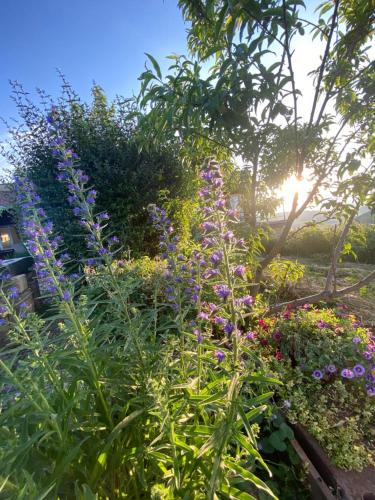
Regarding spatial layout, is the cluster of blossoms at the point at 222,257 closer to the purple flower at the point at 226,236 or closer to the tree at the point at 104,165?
the purple flower at the point at 226,236

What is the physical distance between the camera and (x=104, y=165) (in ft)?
13.5

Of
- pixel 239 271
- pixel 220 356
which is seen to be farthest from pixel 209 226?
pixel 220 356

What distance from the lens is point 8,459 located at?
2.67ft

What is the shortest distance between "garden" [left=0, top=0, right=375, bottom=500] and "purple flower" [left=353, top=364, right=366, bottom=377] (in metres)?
0.01

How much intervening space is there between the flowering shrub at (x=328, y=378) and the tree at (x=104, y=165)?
277cm

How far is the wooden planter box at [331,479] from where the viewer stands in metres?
1.16

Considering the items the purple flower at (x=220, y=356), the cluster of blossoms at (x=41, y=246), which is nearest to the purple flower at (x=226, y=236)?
the purple flower at (x=220, y=356)

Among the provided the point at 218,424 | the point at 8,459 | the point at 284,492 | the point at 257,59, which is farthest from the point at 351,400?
the point at 257,59

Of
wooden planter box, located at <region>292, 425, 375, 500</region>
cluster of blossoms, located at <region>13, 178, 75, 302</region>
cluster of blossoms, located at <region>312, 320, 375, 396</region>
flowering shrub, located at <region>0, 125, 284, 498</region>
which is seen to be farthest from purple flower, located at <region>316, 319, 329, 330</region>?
cluster of blossoms, located at <region>13, 178, 75, 302</region>

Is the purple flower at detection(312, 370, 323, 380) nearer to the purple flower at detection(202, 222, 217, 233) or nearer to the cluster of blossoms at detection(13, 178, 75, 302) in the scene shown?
the purple flower at detection(202, 222, 217, 233)

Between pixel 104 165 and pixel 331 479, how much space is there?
170 inches

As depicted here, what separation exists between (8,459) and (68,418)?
0.69 ft

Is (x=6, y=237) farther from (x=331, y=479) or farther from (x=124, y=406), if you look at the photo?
(x=331, y=479)

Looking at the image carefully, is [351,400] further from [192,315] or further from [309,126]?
[309,126]
